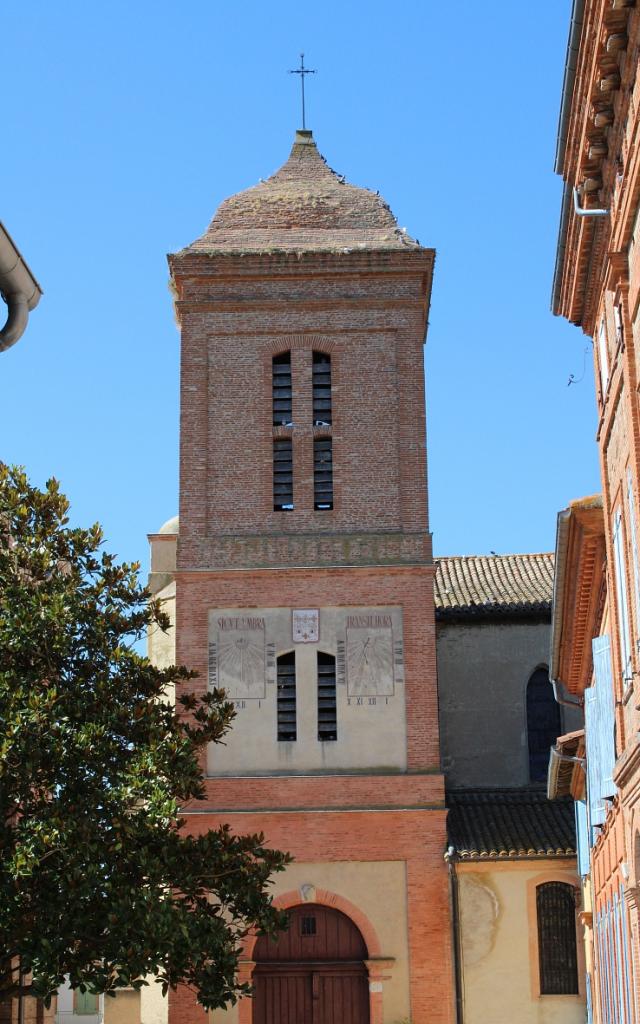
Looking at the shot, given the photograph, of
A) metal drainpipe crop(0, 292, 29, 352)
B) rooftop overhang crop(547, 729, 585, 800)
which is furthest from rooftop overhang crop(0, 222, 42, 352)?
rooftop overhang crop(547, 729, 585, 800)

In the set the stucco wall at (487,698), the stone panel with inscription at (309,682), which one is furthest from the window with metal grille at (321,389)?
the stucco wall at (487,698)

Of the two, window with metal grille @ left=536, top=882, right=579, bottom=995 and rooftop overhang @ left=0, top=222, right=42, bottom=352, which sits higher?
rooftop overhang @ left=0, top=222, right=42, bottom=352

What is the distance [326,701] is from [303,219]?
1015 centimetres

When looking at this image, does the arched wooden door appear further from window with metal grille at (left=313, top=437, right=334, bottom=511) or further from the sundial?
window with metal grille at (left=313, top=437, right=334, bottom=511)

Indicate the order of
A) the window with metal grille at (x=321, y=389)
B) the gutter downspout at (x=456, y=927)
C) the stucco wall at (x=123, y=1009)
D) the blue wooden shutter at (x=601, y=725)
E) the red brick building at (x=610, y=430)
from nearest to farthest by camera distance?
the red brick building at (x=610, y=430) → the blue wooden shutter at (x=601, y=725) → the gutter downspout at (x=456, y=927) → the stucco wall at (x=123, y=1009) → the window with metal grille at (x=321, y=389)

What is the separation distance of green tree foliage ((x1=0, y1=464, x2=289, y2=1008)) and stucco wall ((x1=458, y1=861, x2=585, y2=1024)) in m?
9.49

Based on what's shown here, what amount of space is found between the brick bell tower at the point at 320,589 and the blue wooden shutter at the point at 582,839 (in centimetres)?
273

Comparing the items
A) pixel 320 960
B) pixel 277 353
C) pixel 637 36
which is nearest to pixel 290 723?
pixel 320 960

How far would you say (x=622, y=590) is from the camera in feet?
47.7

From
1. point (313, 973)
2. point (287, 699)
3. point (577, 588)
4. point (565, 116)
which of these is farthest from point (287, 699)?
point (565, 116)

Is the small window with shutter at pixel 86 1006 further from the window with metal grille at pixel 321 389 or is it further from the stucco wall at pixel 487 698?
the window with metal grille at pixel 321 389

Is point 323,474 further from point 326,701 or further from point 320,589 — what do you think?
point 326,701

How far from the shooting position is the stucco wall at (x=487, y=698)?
31312 millimetres

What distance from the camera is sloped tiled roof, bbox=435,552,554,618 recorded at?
32.0m
